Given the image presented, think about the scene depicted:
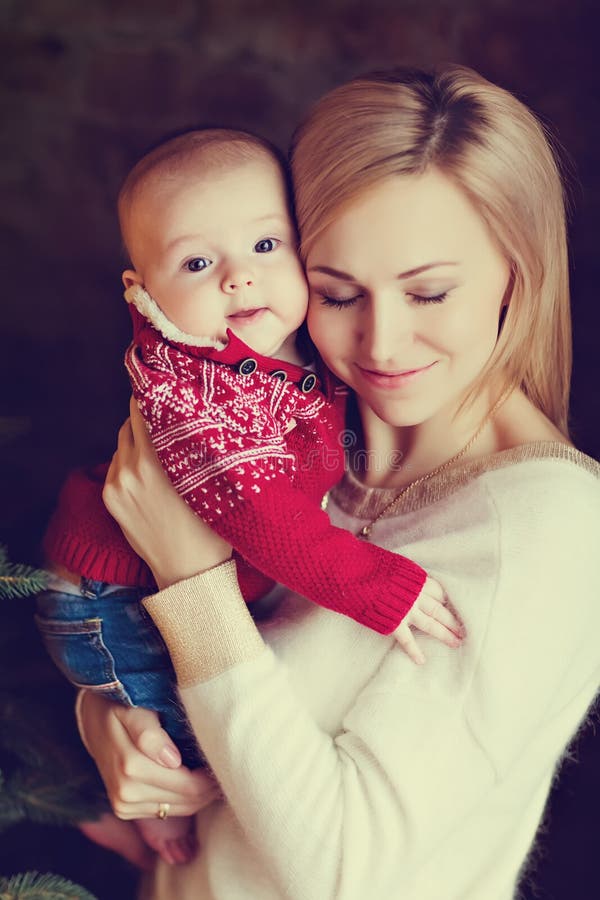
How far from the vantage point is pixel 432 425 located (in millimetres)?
1300

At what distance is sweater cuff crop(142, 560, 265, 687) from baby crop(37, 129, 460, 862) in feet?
0.19

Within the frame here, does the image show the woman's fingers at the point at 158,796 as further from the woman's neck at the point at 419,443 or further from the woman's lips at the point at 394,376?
the woman's lips at the point at 394,376

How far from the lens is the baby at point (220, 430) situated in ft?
3.50

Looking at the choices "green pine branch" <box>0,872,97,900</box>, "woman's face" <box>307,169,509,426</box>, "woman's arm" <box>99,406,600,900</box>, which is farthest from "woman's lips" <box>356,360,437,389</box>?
"green pine branch" <box>0,872,97,900</box>

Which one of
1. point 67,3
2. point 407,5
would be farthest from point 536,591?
point 67,3

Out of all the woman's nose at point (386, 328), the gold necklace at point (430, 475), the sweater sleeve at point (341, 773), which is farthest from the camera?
the gold necklace at point (430, 475)

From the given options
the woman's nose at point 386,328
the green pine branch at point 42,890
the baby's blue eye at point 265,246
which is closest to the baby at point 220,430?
the baby's blue eye at point 265,246

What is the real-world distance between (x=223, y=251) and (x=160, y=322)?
127 millimetres

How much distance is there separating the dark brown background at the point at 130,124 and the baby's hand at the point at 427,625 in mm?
410

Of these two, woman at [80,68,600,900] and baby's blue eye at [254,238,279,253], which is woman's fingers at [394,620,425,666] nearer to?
woman at [80,68,600,900]

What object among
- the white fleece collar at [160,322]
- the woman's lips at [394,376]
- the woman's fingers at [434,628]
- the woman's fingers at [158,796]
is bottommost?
the woman's fingers at [158,796]

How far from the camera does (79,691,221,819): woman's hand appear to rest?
126cm

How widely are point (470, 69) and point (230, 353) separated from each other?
50cm

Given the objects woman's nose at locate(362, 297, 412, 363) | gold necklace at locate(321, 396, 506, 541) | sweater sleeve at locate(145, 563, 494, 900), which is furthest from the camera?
gold necklace at locate(321, 396, 506, 541)
